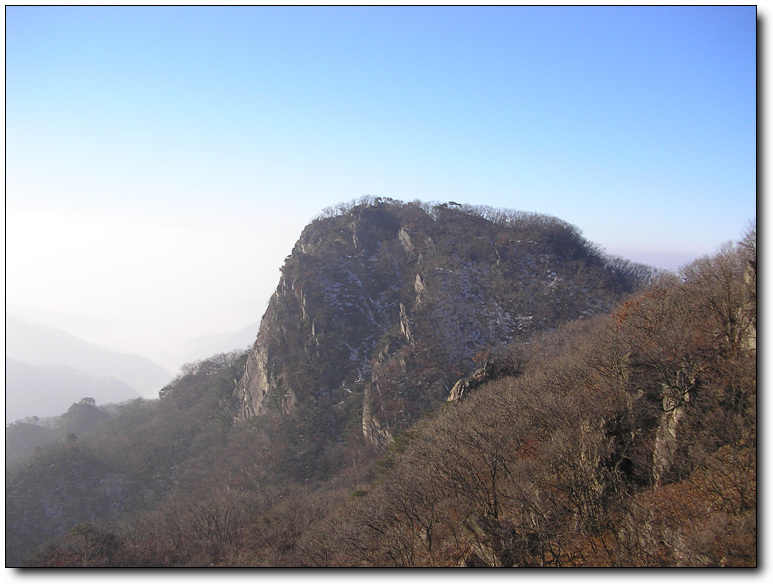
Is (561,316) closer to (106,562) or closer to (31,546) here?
(106,562)

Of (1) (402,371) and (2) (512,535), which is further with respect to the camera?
(1) (402,371)

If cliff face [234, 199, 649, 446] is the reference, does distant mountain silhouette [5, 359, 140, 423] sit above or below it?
below

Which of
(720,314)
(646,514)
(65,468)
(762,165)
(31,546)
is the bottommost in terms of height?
(31,546)

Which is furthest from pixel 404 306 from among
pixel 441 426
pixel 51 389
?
pixel 51 389

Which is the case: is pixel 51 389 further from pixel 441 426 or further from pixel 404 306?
pixel 441 426

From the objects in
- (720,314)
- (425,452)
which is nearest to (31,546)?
(425,452)

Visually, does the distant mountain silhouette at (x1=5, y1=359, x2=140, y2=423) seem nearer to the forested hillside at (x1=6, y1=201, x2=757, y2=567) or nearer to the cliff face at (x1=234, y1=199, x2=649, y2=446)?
the forested hillside at (x1=6, y1=201, x2=757, y2=567)

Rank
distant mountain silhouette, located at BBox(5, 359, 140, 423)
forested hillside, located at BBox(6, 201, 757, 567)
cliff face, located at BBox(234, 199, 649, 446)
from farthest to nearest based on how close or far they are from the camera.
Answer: distant mountain silhouette, located at BBox(5, 359, 140, 423) < cliff face, located at BBox(234, 199, 649, 446) < forested hillside, located at BBox(6, 201, 757, 567)

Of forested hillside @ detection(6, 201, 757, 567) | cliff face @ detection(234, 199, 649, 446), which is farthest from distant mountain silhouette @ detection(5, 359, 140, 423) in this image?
cliff face @ detection(234, 199, 649, 446)
